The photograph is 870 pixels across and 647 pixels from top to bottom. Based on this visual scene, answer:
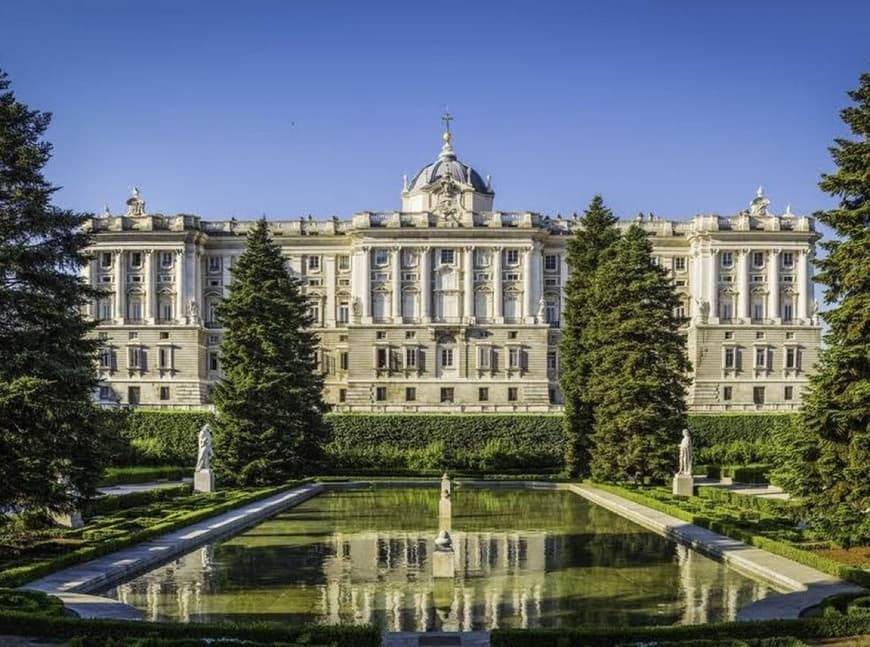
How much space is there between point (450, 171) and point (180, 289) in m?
25.3

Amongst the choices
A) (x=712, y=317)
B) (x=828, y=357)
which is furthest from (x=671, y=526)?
(x=712, y=317)

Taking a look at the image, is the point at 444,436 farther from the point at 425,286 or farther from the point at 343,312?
the point at 343,312

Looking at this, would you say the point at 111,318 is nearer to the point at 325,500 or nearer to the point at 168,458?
the point at 168,458

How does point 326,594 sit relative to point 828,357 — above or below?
below

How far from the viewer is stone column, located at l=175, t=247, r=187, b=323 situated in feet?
278

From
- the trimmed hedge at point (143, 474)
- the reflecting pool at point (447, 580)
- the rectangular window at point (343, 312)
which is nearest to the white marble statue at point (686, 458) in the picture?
the reflecting pool at point (447, 580)

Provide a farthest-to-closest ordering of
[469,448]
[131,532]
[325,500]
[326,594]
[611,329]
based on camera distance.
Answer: [469,448], [611,329], [325,500], [131,532], [326,594]

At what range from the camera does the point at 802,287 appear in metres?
86.1

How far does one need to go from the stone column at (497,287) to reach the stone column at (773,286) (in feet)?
73.1

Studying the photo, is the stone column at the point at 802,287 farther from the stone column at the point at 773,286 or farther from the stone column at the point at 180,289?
the stone column at the point at 180,289

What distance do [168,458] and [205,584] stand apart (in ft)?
116

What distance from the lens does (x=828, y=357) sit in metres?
21.4

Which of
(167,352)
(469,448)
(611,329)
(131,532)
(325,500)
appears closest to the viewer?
(131,532)

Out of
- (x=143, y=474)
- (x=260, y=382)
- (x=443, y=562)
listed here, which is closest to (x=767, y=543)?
(x=443, y=562)
